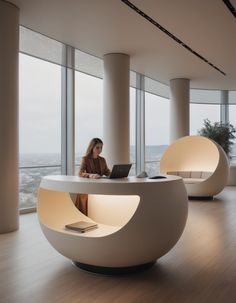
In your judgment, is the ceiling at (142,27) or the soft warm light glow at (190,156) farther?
the soft warm light glow at (190,156)

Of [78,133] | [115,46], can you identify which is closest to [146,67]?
[115,46]

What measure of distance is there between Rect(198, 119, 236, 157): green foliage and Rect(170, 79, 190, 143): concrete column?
1.11m

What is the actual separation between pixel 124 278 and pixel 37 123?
5173mm

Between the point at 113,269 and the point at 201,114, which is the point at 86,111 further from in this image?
the point at 201,114

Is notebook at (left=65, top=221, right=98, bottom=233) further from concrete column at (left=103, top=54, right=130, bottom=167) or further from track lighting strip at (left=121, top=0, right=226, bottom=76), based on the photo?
concrete column at (left=103, top=54, right=130, bottom=167)

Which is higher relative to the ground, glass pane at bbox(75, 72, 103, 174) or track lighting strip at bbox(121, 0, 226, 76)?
track lighting strip at bbox(121, 0, 226, 76)

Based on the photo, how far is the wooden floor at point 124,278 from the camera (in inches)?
121

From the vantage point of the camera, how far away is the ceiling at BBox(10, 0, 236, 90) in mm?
5973

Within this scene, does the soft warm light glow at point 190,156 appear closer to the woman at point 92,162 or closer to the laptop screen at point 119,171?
the woman at point 92,162

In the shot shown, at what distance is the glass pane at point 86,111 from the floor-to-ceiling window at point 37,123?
546mm

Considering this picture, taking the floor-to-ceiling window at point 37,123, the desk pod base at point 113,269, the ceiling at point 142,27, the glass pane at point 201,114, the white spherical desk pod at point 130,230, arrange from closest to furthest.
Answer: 1. the white spherical desk pod at point 130,230
2. the desk pod base at point 113,269
3. the ceiling at point 142,27
4. the floor-to-ceiling window at point 37,123
5. the glass pane at point 201,114

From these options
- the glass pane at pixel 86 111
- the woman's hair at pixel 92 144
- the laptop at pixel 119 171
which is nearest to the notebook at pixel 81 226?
the laptop at pixel 119 171

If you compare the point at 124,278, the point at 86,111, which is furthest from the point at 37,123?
the point at 124,278

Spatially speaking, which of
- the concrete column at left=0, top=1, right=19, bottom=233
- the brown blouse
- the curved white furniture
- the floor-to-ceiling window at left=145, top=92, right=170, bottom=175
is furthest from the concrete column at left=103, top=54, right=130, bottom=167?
the brown blouse
